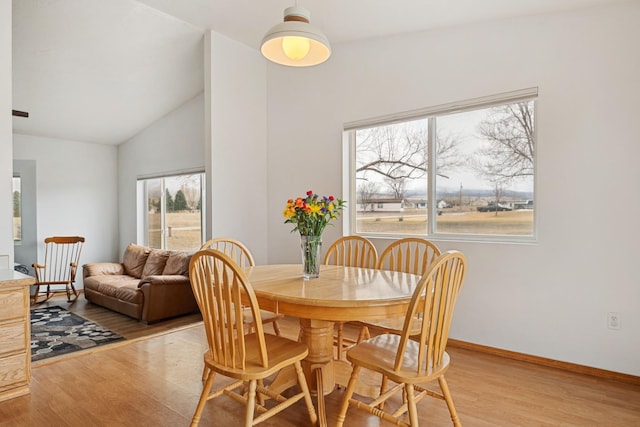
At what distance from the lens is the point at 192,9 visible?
339 centimetres

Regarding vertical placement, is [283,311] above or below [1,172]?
below

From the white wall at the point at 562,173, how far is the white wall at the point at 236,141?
1649mm

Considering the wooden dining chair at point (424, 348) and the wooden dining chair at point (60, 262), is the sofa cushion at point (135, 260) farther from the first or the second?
the wooden dining chair at point (424, 348)

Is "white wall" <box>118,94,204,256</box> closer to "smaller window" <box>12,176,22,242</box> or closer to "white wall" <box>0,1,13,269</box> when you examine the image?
"smaller window" <box>12,176,22,242</box>

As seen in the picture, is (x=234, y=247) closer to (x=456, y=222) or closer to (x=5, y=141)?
(x=5, y=141)

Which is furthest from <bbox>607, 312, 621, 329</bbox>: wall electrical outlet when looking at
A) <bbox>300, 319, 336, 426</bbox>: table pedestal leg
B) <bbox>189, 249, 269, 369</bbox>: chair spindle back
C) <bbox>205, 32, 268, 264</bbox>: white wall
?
<bbox>205, 32, 268, 264</bbox>: white wall

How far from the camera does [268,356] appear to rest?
177 cm

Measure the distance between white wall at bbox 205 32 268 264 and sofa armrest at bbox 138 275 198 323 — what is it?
929 mm

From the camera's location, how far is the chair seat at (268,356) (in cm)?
162

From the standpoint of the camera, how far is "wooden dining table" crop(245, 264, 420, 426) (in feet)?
5.65

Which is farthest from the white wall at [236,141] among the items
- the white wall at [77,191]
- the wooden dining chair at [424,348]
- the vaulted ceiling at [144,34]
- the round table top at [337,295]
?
the white wall at [77,191]

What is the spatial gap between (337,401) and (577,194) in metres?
2.12

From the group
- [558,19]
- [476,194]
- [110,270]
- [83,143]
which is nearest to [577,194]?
[476,194]

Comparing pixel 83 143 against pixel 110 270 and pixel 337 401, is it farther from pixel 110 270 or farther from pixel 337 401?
pixel 337 401
